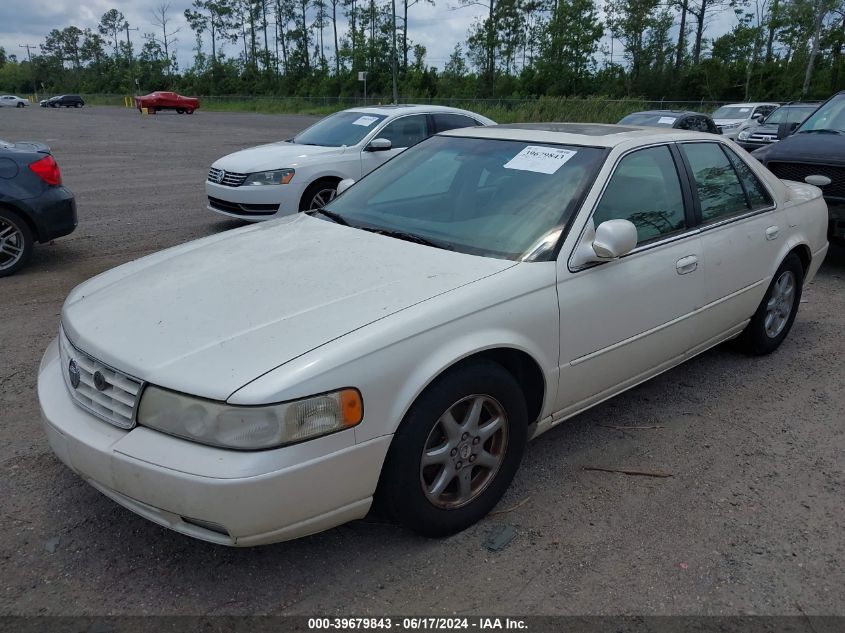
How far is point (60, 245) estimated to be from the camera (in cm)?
797

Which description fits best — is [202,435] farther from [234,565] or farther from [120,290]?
[120,290]

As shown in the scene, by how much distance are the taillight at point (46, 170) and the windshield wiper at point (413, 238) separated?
4645mm

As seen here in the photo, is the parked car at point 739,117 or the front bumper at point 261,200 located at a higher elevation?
the parked car at point 739,117

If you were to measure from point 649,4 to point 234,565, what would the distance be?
5887cm

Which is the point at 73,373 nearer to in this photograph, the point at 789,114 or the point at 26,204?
the point at 26,204

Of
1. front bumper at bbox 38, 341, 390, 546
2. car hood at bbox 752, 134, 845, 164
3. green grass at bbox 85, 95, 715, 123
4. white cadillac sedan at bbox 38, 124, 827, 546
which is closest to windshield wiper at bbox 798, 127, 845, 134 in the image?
car hood at bbox 752, 134, 845, 164

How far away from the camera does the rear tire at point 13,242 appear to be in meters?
6.64

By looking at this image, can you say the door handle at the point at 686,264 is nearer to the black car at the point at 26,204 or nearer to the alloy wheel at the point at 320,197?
the alloy wheel at the point at 320,197

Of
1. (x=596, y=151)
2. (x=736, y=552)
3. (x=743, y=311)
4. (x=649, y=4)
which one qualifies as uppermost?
(x=649, y=4)

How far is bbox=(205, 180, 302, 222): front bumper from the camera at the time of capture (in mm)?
8219

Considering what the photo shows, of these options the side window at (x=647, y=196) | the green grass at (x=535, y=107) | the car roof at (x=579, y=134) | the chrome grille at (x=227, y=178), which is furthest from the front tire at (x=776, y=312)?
the green grass at (x=535, y=107)

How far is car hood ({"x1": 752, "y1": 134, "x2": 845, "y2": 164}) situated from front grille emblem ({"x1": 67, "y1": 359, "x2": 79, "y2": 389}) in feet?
23.1

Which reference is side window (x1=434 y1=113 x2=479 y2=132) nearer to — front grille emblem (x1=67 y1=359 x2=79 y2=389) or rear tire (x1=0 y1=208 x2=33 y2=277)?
rear tire (x1=0 y1=208 x2=33 y2=277)

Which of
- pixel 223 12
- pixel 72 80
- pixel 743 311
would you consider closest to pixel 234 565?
pixel 743 311
